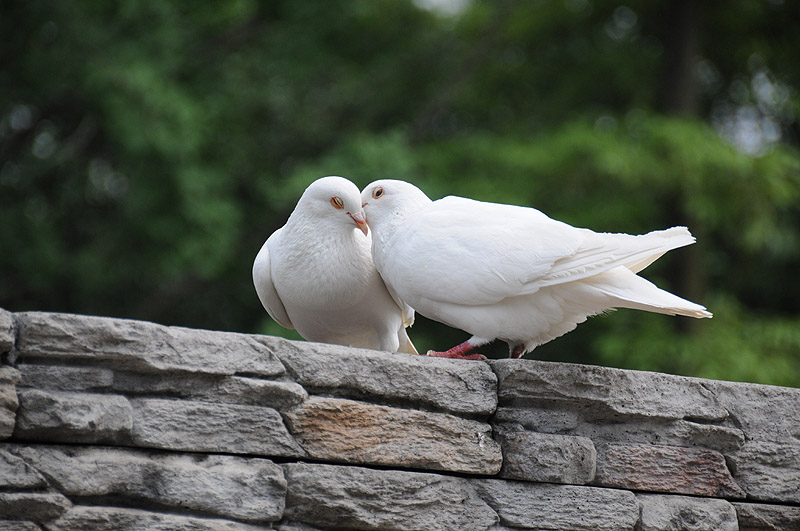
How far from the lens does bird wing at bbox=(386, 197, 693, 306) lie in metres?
2.48

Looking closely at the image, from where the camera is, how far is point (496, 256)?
250 cm

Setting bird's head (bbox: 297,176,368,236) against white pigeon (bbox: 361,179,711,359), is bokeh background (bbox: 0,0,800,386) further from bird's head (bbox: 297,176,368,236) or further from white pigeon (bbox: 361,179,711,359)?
white pigeon (bbox: 361,179,711,359)

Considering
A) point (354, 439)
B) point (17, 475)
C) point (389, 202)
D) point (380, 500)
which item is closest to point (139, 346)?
point (17, 475)

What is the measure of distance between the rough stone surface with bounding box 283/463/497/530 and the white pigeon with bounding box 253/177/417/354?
67cm

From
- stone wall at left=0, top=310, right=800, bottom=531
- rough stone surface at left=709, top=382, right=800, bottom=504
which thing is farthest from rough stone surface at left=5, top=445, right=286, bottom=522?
rough stone surface at left=709, top=382, right=800, bottom=504

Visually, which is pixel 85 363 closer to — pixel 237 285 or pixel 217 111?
pixel 217 111

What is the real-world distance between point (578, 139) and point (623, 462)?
5.80 meters

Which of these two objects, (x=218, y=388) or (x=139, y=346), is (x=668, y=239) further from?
(x=139, y=346)

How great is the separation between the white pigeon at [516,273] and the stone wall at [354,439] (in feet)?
0.52

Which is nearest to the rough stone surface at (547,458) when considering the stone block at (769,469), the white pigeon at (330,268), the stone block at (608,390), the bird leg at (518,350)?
the stone block at (608,390)

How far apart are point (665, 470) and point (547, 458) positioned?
1.27ft

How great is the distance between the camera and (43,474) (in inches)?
77.2

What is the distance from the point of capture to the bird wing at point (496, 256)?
8.14 ft

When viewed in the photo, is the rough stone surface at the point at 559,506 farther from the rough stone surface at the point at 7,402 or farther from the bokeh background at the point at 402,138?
the bokeh background at the point at 402,138
